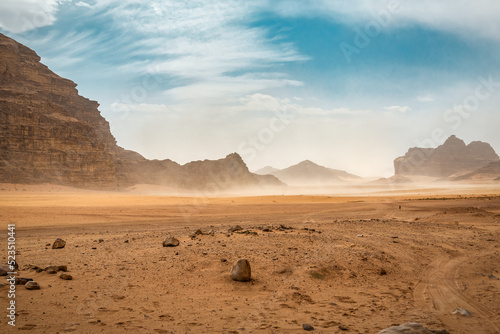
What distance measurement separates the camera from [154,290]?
7180 mm

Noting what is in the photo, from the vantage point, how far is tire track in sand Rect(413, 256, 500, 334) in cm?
559

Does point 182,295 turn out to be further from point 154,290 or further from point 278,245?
point 278,245

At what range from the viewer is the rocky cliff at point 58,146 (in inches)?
3415

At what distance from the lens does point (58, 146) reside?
93000 millimetres

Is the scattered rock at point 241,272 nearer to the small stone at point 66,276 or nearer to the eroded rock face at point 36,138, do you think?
the small stone at point 66,276

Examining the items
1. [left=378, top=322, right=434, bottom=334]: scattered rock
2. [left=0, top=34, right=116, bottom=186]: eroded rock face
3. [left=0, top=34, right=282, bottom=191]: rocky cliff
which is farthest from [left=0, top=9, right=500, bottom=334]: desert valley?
[left=0, top=34, right=282, bottom=191]: rocky cliff

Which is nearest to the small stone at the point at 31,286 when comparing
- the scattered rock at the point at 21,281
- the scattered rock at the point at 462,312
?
the scattered rock at the point at 21,281

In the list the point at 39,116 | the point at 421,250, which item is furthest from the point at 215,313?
the point at 39,116

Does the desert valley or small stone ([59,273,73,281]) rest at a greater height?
small stone ([59,273,73,281])

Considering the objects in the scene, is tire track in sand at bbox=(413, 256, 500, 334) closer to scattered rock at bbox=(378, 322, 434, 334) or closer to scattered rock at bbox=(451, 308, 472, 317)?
scattered rock at bbox=(451, 308, 472, 317)

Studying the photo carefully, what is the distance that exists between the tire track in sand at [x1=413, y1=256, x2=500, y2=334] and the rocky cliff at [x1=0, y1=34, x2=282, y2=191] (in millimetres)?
92975

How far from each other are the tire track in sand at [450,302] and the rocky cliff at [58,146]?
305ft

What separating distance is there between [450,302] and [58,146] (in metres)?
105

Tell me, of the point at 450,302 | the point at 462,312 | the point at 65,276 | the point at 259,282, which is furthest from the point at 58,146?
the point at 462,312
